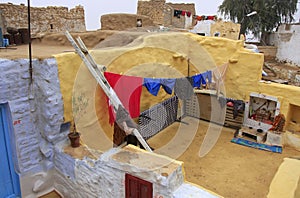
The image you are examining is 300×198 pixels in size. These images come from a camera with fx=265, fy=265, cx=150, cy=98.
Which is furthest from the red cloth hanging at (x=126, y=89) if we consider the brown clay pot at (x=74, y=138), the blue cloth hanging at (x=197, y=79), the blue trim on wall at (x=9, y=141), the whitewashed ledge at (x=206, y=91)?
the whitewashed ledge at (x=206, y=91)

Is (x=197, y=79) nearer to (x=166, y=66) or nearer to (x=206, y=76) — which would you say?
(x=206, y=76)

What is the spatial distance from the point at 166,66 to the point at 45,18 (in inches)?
283

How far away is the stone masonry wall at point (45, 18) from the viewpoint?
11.8 m

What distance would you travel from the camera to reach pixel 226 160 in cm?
980

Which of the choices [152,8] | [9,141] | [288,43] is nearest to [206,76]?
[9,141]

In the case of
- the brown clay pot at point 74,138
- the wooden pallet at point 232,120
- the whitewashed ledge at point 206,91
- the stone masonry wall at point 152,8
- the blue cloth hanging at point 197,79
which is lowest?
the wooden pallet at point 232,120

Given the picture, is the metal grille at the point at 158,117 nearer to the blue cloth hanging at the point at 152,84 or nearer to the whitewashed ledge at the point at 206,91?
the whitewashed ledge at the point at 206,91

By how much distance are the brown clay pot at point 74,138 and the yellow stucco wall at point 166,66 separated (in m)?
0.40

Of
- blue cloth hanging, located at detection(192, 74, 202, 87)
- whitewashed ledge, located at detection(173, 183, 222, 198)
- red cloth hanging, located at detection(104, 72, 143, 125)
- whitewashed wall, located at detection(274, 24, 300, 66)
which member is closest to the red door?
whitewashed ledge, located at detection(173, 183, 222, 198)

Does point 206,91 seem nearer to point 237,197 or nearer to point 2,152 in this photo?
point 237,197

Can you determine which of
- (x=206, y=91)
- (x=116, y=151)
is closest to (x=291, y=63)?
(x=206, y=91)

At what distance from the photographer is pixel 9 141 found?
6066 mm

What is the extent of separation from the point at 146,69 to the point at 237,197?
16.3 feet

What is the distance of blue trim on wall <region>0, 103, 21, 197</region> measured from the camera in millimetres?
5833
